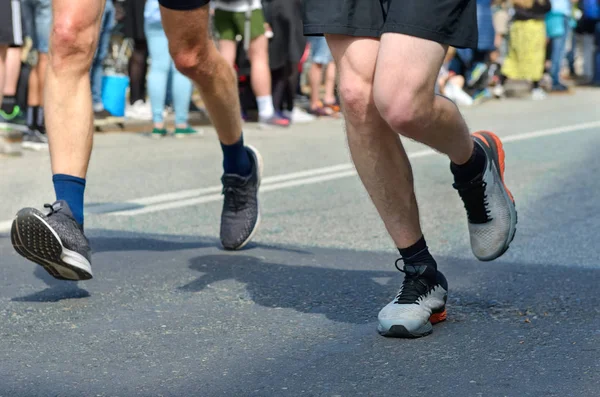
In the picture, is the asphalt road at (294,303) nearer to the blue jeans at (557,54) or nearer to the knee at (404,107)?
the knee at (404,107)

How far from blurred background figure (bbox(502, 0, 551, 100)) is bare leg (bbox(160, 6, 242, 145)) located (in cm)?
1188

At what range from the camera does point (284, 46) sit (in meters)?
11.5

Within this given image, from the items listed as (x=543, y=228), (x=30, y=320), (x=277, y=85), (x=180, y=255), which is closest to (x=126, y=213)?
(x=180, y=255)

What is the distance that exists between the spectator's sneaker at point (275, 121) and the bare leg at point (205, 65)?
650 centimetres

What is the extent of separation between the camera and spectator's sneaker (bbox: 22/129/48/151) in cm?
894

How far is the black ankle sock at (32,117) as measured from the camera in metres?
9.25

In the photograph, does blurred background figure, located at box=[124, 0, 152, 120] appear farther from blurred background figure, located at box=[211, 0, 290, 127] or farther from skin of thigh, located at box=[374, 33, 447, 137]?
skin of thigh, located at box=[374, 33, 447, 137]

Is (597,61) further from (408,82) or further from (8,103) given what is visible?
(408,82)

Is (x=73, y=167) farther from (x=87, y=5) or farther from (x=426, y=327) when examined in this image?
(x=426, y=327)

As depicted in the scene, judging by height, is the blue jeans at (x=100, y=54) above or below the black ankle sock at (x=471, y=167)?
below

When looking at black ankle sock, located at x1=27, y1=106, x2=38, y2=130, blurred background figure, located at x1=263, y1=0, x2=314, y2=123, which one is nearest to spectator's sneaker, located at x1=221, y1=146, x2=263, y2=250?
black ankle sock, located at x1=27, y1=106, x2=38, y2=130

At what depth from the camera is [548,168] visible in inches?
294

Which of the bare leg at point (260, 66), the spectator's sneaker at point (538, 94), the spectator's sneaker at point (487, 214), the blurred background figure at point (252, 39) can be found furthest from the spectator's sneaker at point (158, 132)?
the spectator's sneaker at point (538, 94)

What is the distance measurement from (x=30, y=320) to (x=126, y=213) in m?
2.33
